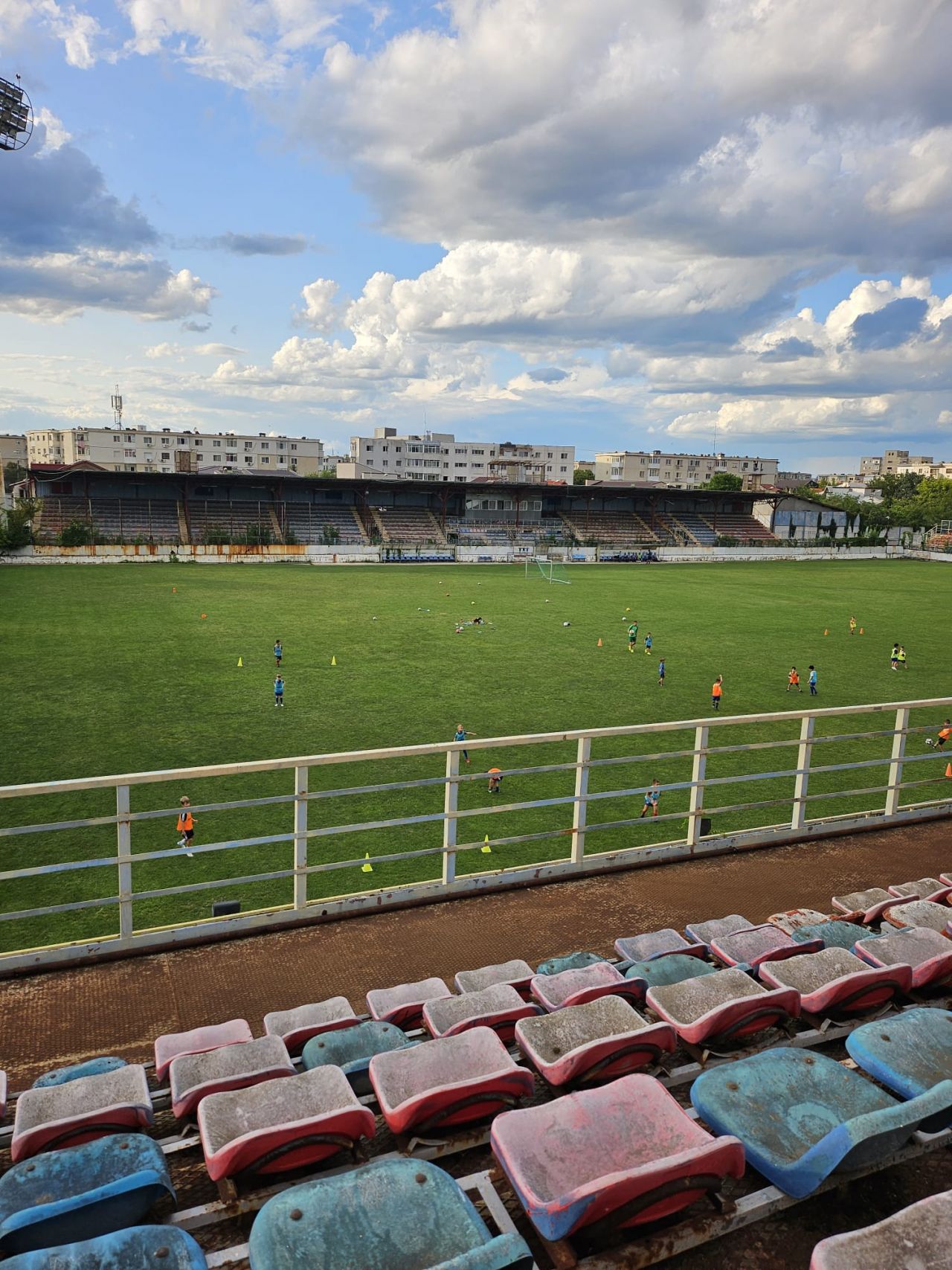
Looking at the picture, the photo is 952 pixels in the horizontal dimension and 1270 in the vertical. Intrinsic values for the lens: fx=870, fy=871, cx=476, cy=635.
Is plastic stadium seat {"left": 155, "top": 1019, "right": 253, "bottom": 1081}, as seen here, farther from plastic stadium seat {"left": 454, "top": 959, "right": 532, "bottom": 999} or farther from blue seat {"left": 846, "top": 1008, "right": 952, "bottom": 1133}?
blue seat {"left": 846, "top": 1008, "right": 952, "bottom": 1133}

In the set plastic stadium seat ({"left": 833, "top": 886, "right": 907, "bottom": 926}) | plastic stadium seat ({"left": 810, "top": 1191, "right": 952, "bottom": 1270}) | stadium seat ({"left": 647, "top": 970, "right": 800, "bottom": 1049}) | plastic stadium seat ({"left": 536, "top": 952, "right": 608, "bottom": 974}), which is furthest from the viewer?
plastic stadium seat ({"left": 833, "top": 886, "right": 907, "bottom": 926})

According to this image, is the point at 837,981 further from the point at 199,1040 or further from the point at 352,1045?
the point at 199,1040

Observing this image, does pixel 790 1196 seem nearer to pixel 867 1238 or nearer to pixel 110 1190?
pixel 867 1238

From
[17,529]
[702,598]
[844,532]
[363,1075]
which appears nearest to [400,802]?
[363,1075]

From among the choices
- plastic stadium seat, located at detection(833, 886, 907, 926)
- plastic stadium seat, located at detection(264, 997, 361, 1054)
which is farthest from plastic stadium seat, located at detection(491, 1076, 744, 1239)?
plastic stadium seat, located at detection(833, 886, 907, 926)

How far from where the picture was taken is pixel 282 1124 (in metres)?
2.97

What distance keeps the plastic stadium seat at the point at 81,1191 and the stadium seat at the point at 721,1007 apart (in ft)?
7.12

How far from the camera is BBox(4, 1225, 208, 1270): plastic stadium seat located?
7.59 ft

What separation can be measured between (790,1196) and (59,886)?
11575mm

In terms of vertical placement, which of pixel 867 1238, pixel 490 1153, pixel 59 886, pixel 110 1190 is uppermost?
pixel 867 1238

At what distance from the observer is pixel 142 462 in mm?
130125

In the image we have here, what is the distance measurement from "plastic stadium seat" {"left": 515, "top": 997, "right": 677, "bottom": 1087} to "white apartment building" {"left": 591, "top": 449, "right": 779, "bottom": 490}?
159 m

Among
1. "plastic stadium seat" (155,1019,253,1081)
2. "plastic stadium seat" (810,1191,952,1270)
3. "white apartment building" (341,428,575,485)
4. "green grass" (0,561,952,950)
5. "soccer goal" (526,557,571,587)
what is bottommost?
"green grass" (0,561,952,950)

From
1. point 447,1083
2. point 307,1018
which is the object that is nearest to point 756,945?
point 447,1083
